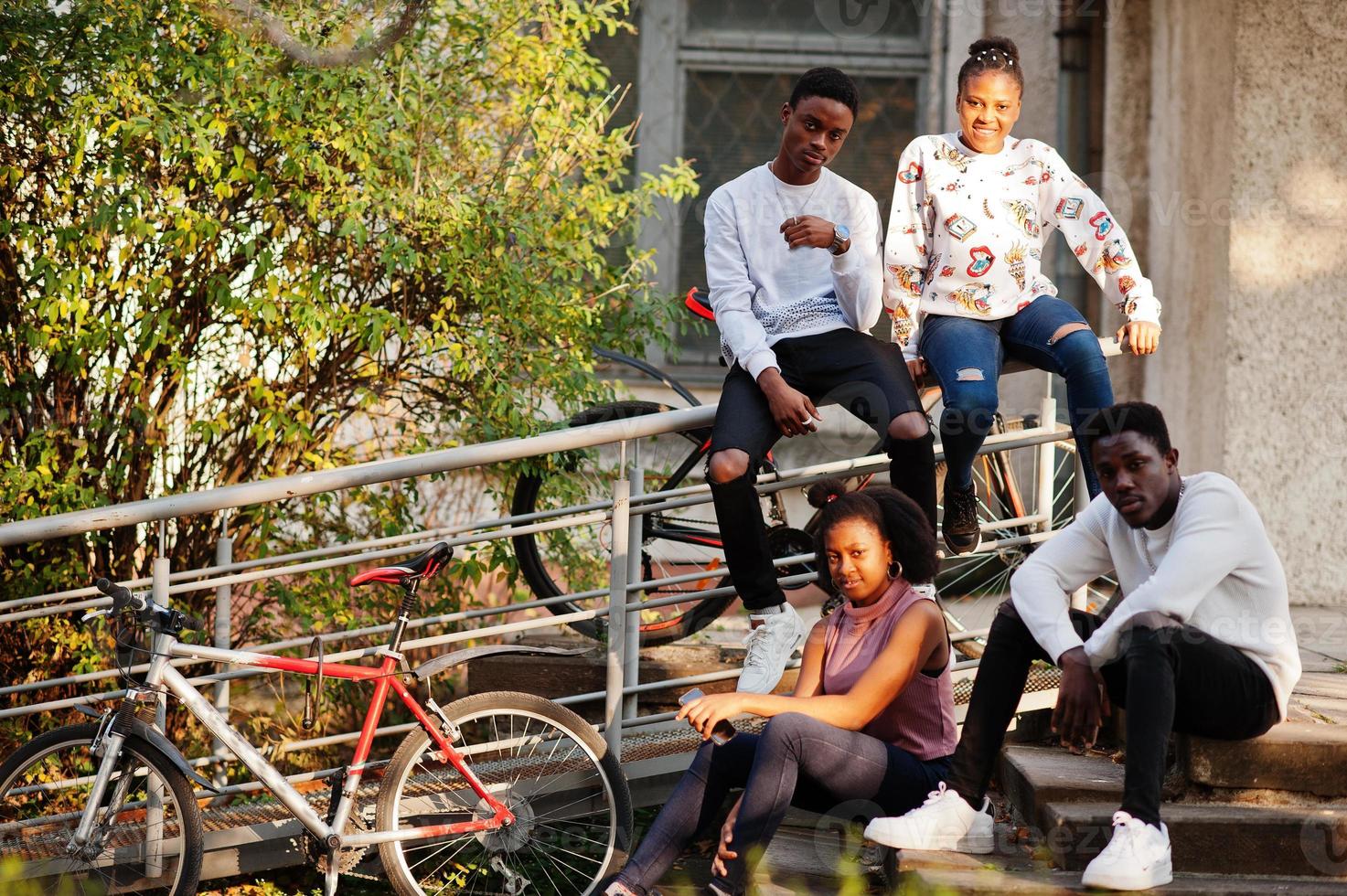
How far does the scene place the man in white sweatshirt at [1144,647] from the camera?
120 inches

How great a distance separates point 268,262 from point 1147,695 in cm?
303

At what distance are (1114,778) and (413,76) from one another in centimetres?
319

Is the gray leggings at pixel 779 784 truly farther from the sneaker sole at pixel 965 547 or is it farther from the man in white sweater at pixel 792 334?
the sneaker sole at pixel 965 547

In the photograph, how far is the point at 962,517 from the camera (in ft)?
13.5

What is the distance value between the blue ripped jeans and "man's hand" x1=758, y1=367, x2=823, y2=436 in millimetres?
387

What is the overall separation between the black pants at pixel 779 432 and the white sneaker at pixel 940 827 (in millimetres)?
761

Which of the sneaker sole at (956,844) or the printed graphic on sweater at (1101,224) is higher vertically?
the printed graphic on sweater at (1101,224)

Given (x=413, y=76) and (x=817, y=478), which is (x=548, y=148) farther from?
(x=817, y=478)

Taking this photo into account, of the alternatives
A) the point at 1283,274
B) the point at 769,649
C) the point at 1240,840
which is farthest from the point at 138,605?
the point at 1283,274

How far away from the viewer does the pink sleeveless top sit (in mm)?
3545

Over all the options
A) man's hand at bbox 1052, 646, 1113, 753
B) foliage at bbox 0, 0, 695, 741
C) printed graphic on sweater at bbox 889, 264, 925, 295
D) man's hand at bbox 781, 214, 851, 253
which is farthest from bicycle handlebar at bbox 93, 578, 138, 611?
man's hand at bbox 1052, 646, 1113, 753

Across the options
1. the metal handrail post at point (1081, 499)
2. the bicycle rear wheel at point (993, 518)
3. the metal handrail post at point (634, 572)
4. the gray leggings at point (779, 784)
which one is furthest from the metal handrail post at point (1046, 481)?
the metal handrail post at point (634, 572)

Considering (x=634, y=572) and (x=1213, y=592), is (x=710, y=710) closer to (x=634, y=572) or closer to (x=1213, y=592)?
(x=634, y=572)

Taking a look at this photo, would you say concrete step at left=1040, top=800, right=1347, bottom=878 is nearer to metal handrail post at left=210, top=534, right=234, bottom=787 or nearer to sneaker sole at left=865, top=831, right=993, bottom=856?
sneaker sole at left=865, top=831, right=993, bottom=856
